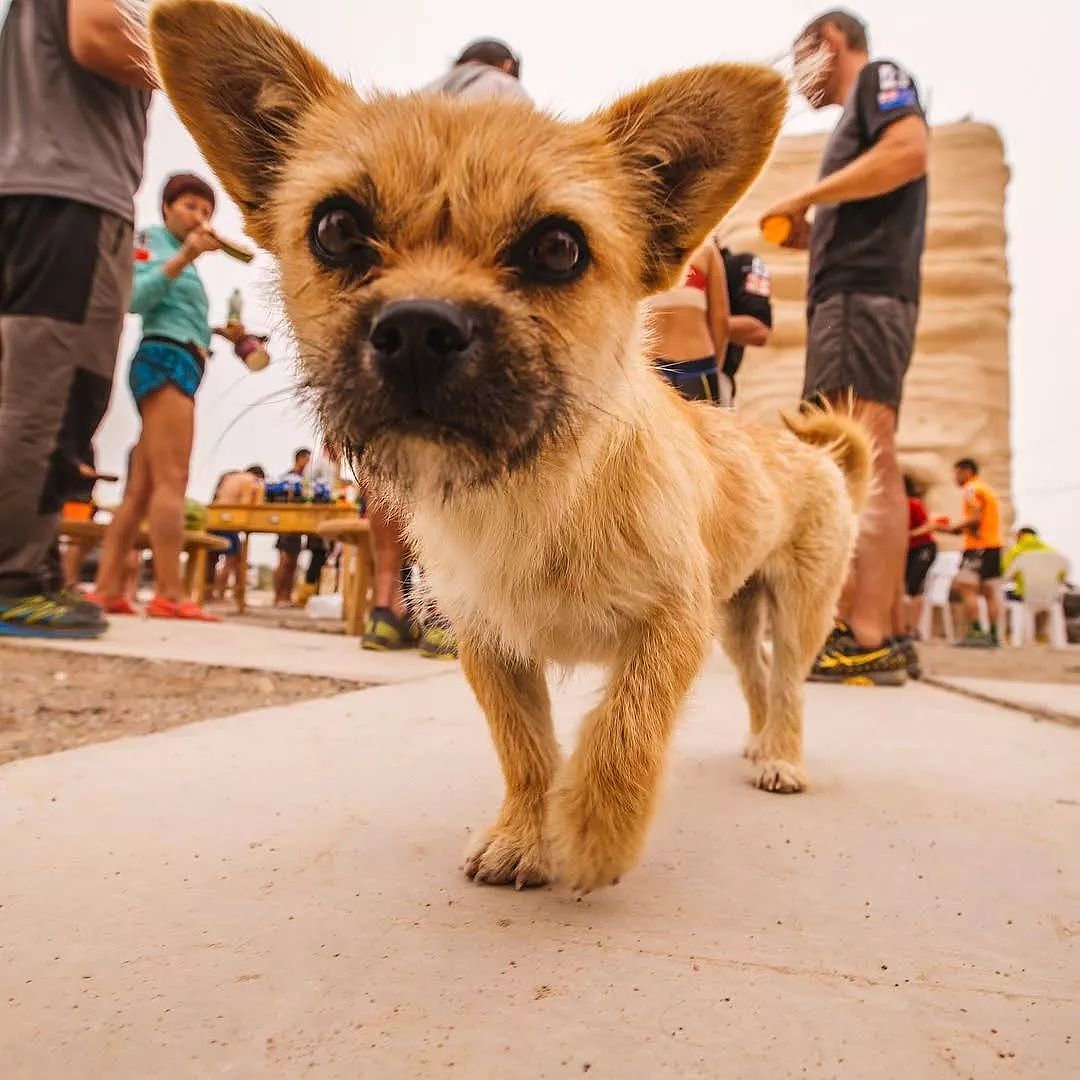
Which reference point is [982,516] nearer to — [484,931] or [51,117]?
[51,117]

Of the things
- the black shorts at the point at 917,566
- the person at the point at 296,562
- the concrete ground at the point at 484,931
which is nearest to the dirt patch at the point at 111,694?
the concrete ground at the point at 484,931

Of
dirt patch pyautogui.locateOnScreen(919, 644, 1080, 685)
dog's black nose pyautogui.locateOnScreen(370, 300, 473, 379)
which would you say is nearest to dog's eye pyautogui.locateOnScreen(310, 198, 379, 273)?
dog's black nose pyautogui.locateOnScreen(370, 300, 473, 379)

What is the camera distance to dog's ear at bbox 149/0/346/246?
4.66 ft

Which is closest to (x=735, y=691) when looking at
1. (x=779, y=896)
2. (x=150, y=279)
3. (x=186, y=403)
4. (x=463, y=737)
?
(x=463, y=737)

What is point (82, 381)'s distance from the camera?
3.61 metres

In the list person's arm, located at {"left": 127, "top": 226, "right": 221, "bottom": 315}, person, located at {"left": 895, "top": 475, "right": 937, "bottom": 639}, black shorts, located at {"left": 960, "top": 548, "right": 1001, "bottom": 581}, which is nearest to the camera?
person's arm, located at {"left": 127, "top": 226, "right": 221, "bottom": 315}

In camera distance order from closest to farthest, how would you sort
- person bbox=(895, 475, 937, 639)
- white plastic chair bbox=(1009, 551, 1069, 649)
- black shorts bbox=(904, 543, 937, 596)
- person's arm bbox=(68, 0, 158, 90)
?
1. person's arm bbox=(68, 0, 158, 90)
2. person bbox=(895, 475, 937, 639)
3. black shorts bbox=(904, 543, 937, 596)
4. white plastic chair bbox=(1009, 551, 1069, 649)

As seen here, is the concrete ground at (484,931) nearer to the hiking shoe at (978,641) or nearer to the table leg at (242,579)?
the table leg at (242,579)

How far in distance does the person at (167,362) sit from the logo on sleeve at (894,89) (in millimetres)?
3717

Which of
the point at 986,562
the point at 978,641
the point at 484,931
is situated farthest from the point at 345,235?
the point at 986,562

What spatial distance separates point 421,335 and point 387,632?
4026mm

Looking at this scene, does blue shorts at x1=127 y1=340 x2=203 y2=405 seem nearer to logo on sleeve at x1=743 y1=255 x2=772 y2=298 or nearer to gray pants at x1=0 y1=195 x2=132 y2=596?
gray pants at x1=0 y1=195 x2=132 y2=596

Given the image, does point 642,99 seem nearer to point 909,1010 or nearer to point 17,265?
point 909,1010

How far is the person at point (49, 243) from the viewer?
11.4 feet
